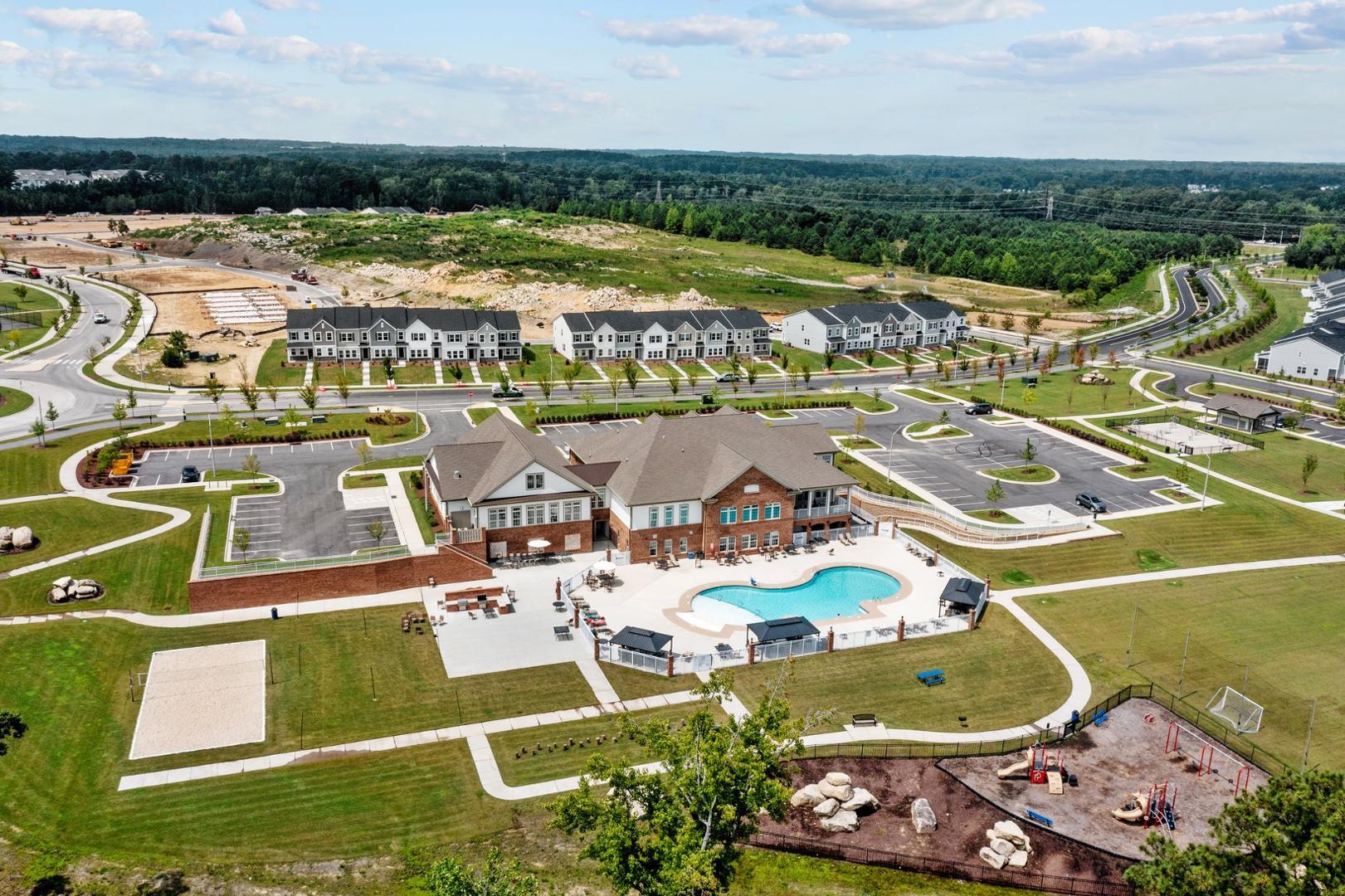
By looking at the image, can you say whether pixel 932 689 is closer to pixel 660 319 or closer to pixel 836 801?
pixel 836 801

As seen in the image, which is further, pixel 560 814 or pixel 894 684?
pixel 894 684

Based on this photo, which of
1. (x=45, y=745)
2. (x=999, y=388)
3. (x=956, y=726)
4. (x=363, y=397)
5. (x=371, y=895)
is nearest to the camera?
(x=371, y=895)

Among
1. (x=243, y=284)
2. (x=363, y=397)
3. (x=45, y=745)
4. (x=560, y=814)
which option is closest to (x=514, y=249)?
(x=243, y=284)

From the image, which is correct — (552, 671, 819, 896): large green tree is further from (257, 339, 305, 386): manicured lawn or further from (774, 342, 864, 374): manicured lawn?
(774, 342, 864, 374): manicured lawn

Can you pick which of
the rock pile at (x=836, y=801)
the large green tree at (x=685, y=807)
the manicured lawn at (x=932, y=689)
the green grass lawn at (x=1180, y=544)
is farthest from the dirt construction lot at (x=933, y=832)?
the green grass lawn at (x=1180, y=544)

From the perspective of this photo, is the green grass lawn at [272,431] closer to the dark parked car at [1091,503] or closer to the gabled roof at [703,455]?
the gabled roof at [703,455]

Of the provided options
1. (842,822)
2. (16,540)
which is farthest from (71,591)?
(842,822)

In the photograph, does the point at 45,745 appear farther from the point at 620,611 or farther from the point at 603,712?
the point at 620,611
